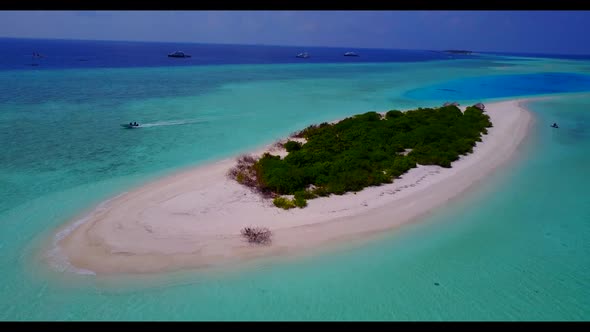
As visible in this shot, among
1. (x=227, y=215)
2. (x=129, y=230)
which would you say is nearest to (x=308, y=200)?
(x=227, y=215)

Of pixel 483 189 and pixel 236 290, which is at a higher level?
pixel 483 189

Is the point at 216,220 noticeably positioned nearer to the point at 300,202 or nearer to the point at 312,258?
the point at 300,202

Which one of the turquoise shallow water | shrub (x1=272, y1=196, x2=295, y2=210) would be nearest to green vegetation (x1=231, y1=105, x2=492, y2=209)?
shrub (x1=272, y1=196, x2=295, y2=210)

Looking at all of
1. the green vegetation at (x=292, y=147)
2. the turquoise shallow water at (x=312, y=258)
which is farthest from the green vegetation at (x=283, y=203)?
the green vegetation at (x=292, y=147)
